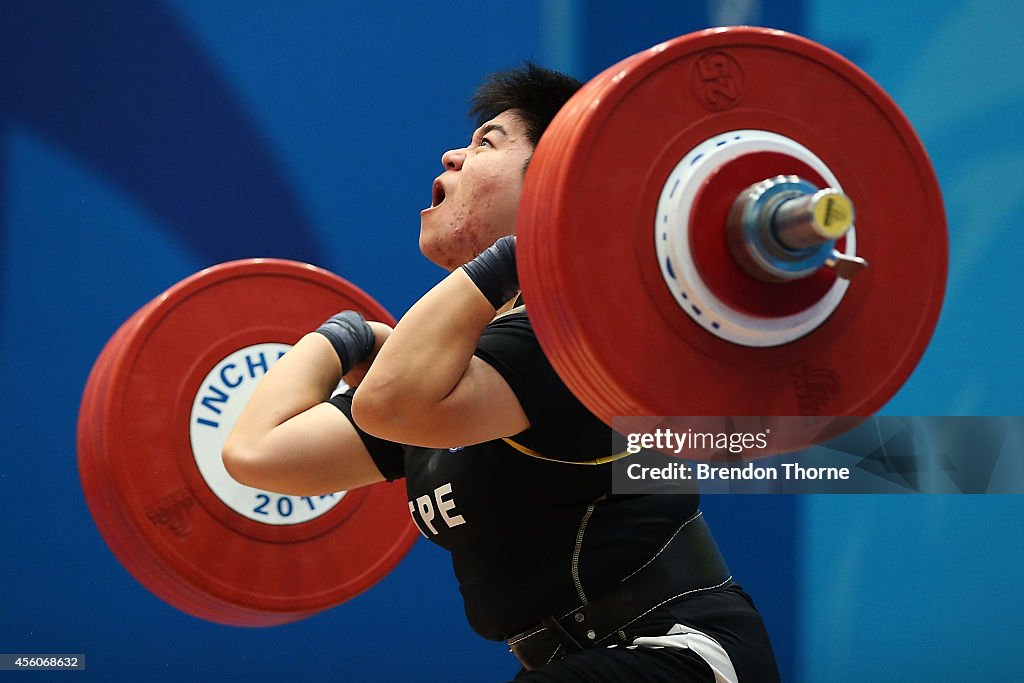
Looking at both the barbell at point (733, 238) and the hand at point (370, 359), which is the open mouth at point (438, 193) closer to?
the hand at point (370, 359)

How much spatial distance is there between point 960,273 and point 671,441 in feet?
6.25

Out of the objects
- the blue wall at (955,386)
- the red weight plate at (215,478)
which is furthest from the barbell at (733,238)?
the blue wall at (955,386)

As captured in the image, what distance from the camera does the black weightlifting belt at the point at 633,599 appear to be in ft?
4.21

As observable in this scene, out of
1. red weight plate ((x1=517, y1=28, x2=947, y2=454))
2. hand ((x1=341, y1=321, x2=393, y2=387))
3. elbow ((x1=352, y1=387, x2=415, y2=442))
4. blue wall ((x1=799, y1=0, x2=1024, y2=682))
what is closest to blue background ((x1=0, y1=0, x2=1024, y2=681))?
blue wall ((x1=799, y1=0, x2=1024, y2=682))

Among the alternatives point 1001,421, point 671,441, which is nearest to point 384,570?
point 671,441

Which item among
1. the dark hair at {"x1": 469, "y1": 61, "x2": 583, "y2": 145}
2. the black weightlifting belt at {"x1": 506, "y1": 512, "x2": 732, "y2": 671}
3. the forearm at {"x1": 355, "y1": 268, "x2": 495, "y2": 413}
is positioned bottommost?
the black weightlifting belt at {"x1": 506, "y1": 512, "x2": 732, "y2": 671}

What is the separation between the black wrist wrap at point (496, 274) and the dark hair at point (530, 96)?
0.41 m

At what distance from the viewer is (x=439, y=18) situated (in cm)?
275

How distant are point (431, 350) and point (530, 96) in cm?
60

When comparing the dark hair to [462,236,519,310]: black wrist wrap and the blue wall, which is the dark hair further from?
the blue wall

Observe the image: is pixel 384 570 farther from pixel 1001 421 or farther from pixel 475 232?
pixel 1001 421

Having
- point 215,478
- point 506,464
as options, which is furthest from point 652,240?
point 215,478

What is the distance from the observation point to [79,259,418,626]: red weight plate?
1758 millimetres

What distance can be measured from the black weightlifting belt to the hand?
1.83 feet
